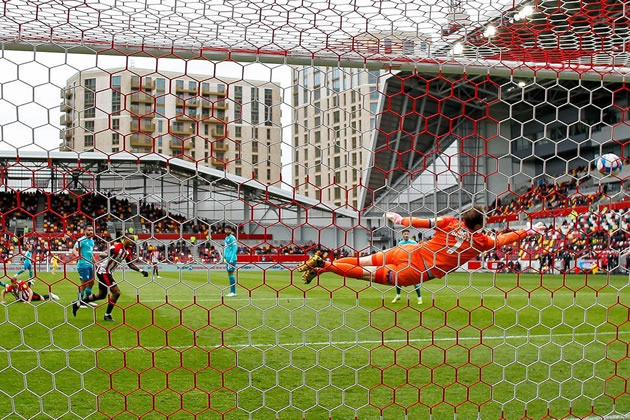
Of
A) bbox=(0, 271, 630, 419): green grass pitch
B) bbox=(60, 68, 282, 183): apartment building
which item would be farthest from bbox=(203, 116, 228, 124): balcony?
bbox=(0, 271, 630, 419): green grass pitch

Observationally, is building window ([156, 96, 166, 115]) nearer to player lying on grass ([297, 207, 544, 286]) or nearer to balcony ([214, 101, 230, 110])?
balcony ([214, 101, 230, 110])

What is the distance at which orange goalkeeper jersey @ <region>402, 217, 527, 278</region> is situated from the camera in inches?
139

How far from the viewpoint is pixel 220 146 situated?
3289 millimetres

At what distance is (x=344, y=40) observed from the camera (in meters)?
3.59

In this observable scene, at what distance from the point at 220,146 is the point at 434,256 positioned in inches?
52.1

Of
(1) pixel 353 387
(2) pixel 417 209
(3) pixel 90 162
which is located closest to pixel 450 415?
(1) pixel 353 387

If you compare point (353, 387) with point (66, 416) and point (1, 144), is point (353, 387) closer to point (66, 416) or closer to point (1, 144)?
point (66, 416)

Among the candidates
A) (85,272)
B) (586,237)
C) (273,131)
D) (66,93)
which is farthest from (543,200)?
(85,272)

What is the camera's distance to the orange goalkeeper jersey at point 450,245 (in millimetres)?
3543

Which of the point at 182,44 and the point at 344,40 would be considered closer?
the point at 182,44

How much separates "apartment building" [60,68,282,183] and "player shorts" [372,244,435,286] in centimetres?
90

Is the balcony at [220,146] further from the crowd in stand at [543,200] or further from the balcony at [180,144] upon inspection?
the crowd in stand at [543,200]

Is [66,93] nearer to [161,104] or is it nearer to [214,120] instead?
[161,104]

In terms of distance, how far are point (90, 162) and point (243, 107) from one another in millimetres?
1089
